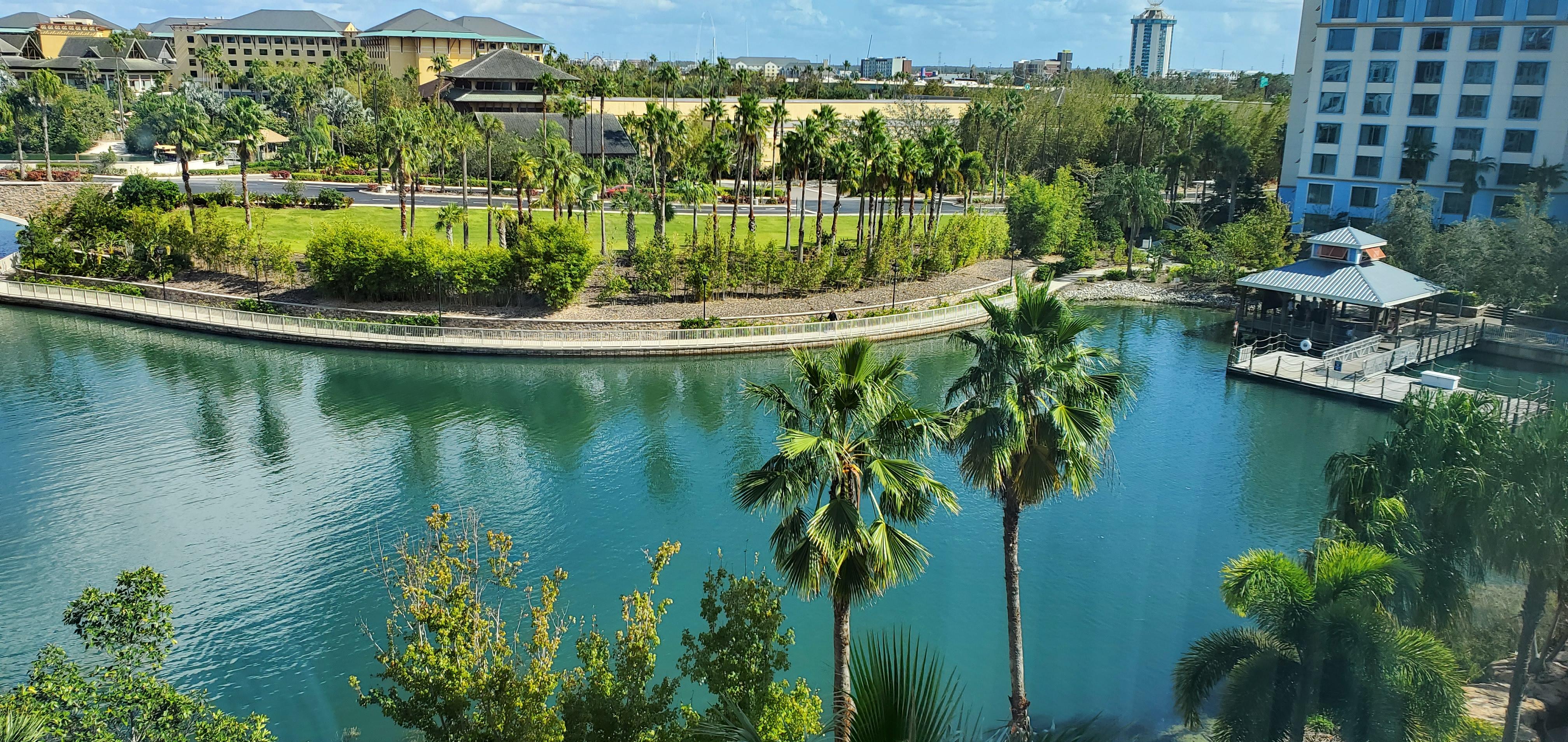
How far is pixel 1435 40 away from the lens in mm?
50750

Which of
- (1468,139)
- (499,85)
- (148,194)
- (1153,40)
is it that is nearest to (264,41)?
(499,85)

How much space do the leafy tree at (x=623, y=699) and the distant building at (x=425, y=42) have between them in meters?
122

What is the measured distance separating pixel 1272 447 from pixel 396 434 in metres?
28.8

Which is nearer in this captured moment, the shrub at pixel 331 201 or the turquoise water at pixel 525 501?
the turquoise water at pixel 525 501

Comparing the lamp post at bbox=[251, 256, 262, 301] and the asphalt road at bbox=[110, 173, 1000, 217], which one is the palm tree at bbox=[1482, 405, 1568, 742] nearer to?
the lamp post at bbox=[251, 256, 262, 301]

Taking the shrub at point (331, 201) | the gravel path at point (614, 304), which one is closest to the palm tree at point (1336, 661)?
the gravel path at point (614, 304)

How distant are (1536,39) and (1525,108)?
5537mm

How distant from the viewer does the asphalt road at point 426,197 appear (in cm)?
7488

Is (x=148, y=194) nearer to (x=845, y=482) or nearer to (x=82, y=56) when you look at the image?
(x=845, y=482)

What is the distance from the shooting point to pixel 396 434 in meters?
35.5

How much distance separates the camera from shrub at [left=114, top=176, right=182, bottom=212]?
191ft

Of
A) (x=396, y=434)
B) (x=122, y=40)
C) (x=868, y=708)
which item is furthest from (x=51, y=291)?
(x=122, y=40)

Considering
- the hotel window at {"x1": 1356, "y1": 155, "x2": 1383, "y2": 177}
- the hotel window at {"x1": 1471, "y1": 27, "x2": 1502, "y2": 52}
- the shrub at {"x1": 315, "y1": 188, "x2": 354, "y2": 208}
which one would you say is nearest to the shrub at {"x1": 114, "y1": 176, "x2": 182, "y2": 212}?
the shrub at {"x1": 315, "y1": 188, "x2": 354, "y2": 208}

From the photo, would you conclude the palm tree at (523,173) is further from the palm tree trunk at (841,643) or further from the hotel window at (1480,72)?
the hotel window at (1480,72)
